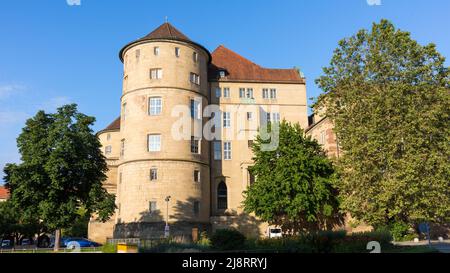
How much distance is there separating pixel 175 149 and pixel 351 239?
24.7 metres

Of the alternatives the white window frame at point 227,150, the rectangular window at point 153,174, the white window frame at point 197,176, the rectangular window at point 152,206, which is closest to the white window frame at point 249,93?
the white window frame at point 227,150

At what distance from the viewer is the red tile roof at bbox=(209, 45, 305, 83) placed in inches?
2157

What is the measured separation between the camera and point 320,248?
22984 millimetres

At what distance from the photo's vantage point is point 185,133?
45188 mm

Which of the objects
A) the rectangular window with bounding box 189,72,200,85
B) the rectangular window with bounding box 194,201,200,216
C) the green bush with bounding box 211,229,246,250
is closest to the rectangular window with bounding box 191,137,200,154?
the rectangular window with bounding box 194,201,200,216

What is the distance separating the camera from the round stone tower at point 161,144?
138ft

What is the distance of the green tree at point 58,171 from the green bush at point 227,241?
1236cm

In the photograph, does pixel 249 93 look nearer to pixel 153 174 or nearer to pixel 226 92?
pixel 226 92

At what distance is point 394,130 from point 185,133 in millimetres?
23103

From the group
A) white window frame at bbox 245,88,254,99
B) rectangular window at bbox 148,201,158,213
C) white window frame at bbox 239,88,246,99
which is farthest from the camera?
white window frame at bbox 245,88,254,99

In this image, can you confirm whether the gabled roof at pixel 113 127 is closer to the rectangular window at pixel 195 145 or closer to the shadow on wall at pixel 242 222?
the rectangular window at pixel 195 145

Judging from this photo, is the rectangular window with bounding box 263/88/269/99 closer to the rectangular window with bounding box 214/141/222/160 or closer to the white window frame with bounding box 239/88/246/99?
the white window frame with bounding box 239/88/246/99

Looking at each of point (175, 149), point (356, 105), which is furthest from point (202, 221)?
Result: point (356, 105)
